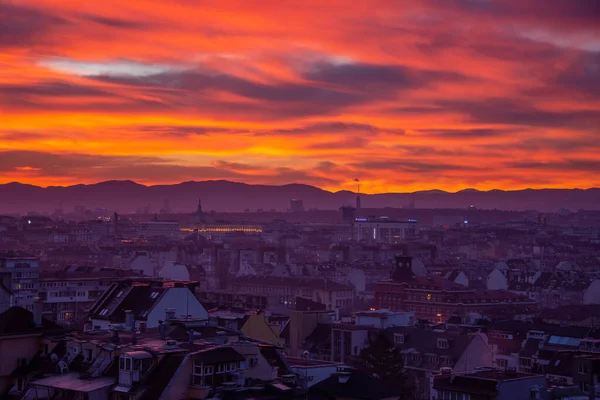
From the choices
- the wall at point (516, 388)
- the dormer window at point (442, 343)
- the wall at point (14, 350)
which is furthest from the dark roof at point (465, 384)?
the dormer window at point (442, 343)

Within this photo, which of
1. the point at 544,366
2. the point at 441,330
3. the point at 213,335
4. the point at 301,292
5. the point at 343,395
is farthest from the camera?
the point at 301,292

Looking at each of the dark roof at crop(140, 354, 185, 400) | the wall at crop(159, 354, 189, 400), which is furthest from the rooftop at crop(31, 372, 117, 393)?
the wall at crop(159, 354, 189, 400)

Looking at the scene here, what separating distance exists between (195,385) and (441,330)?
31.8 metres

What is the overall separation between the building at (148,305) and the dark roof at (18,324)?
11.0 meters

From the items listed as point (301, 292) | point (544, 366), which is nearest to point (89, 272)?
point (301, 292)

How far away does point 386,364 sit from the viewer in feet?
171

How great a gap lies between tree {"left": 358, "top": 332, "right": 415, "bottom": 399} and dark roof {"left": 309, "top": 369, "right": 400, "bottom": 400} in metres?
14.6

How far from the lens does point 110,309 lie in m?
55.8

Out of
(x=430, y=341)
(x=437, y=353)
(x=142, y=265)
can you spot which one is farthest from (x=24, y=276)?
(x=142, y=265)

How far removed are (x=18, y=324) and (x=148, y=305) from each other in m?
15.0

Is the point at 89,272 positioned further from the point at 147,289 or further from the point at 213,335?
the point at 213,335

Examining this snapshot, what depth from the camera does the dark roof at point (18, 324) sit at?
3816 centimetres

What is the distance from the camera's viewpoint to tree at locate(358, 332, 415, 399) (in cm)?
5175

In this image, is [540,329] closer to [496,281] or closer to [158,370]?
[158,370]
